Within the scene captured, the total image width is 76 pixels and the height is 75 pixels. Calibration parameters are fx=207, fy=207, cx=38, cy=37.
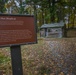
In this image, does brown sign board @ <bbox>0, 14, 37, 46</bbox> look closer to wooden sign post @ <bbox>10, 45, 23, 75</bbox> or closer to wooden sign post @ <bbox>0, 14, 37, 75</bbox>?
wooden sign post @ <bbox>0, 14, 37, 75</bbox>

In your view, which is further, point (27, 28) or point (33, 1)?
point (33, 1)

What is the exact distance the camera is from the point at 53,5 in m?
39.4

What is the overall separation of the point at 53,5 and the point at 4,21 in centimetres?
3517

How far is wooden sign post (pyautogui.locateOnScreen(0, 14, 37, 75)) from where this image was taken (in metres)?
4.90

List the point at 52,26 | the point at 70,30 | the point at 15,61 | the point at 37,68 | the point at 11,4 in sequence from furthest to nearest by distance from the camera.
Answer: the point at 11,4, the point at 70,30, the point at 52,26, the point at 37,68, the point at 15,61

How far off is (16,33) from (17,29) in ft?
0.34

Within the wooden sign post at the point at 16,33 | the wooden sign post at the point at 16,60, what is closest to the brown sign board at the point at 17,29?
the wooden sign post at the point at 16,33

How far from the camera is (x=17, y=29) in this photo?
16.8 feet

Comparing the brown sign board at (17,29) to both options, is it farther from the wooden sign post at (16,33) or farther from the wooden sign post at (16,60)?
the wooden sign post at (16,60)

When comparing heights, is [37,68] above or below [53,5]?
below

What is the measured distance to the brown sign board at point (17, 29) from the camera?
4891 millimetres

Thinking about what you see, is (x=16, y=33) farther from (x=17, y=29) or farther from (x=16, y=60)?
(x=16, y=60)

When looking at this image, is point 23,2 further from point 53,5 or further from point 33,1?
point 53,5

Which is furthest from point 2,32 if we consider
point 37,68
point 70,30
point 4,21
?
point 70,30
